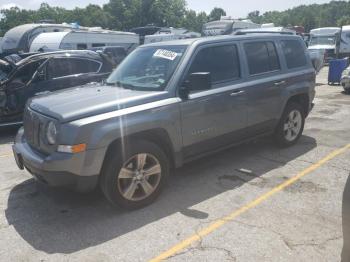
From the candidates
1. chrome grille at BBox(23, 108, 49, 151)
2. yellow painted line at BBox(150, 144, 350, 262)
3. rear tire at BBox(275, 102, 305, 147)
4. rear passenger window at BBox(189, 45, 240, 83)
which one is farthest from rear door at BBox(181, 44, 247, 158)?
chrome grille at BBox(23, 108, 49, 151)

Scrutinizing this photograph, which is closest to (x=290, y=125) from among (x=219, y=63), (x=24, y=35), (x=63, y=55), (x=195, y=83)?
(x=219, y=63)

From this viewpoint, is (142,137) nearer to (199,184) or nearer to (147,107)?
(147,107)

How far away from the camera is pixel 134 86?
4820mm

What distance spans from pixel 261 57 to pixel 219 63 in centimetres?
93

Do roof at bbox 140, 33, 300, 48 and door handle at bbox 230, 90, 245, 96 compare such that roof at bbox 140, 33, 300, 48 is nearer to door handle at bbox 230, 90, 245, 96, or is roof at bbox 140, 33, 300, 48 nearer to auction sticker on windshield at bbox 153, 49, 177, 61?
auction sticker on windshield at bbox 153, 49, 177, 61

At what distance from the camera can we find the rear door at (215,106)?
4.73 meters

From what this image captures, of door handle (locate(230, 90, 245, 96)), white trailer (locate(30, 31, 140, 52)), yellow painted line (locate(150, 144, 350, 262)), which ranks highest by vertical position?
white trailer (locate(30, 31, 140, 52))

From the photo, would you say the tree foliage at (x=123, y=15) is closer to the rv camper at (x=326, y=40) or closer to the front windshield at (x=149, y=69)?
the rv camper at (x=326, y=40)

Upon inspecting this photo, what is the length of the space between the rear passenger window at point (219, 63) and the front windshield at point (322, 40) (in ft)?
83.7

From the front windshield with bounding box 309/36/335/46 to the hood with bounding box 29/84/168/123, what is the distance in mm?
26720

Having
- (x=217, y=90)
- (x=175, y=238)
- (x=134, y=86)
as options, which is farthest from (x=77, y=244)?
(x=217, y=90)

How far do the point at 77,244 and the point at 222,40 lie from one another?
125 inches

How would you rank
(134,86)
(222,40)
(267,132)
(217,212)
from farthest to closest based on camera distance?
(267,132)
(222,40)
(134,86)
(217,212)

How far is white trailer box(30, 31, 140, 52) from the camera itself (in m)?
17.2
